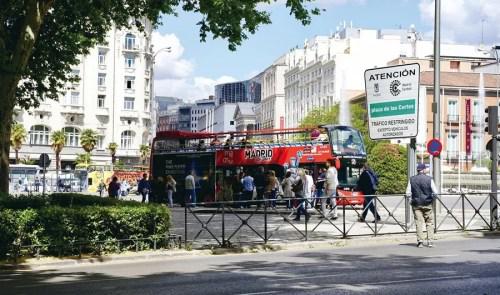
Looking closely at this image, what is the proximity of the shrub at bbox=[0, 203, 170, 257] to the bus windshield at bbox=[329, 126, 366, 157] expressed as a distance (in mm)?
17346

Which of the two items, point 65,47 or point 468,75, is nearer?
point 65,47

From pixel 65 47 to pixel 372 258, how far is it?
13.1 m

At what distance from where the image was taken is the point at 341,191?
1217 inches

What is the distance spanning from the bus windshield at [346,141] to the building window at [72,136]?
60596 mm

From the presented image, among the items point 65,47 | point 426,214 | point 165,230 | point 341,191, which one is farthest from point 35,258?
point 341,191

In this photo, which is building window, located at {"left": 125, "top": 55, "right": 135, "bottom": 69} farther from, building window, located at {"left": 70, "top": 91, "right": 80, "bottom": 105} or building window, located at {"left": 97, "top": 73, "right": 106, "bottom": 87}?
building window, located at {"left": 70, "top": 91, "right": 80, "bottom": 105}

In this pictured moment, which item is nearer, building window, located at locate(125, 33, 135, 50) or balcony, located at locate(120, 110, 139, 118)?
balcony, located at locate(120, 110, 139, 118)

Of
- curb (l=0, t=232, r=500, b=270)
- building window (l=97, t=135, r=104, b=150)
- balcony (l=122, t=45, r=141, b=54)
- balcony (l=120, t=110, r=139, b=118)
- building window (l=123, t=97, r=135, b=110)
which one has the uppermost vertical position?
balcony (l=122, t=45, r=141, b=54)

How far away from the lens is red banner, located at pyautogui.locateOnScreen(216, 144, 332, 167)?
31438 mm

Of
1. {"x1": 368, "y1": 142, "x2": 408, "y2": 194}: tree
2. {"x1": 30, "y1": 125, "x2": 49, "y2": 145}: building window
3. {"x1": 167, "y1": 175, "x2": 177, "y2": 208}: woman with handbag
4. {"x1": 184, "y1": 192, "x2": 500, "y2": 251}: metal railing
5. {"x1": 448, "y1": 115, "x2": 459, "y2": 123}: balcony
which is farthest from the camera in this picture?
{"x1": 30, "y1": 125, "x2": 49, "y2": 145}: building window

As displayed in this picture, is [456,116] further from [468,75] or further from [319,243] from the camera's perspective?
[319,243]

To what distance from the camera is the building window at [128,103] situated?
8965cm

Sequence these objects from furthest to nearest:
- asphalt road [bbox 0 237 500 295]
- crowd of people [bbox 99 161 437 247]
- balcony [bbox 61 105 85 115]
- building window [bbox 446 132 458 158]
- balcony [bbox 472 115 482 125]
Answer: balcony [bbox 61 105 85 115] → building window [bbox 446 132 458 158] → balcony [bbox 472 115 482 125] → crowd of people [bbox 99 161 437 247] → asphalt road [bbox 0 237 500 295]

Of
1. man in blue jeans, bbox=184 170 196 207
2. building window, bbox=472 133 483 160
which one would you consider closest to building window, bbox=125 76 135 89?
building window, bbox=472 133 483 160
